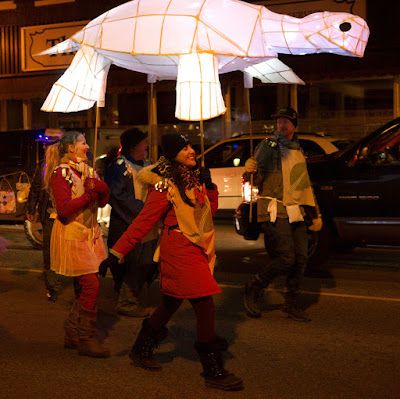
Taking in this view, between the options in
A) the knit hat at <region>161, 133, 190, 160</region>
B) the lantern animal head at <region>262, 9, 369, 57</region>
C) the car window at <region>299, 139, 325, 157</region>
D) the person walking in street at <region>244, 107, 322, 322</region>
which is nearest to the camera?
the knit hat at <region>161, 133, 190, 160</region>

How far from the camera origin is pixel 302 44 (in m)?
6.39

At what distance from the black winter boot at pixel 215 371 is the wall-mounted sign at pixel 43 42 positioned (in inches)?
663

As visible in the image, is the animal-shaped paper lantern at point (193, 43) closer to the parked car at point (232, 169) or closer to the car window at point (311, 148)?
the car window at point (311, 148)

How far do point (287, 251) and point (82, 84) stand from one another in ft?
7.80

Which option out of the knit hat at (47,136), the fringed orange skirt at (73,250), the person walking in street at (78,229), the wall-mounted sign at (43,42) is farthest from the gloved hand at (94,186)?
the wall-mounted sign at (43,42)

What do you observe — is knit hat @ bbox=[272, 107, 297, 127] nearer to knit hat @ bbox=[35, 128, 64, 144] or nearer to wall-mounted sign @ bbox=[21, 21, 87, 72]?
knit hat @ bbox=[35, 128, 64, 144]

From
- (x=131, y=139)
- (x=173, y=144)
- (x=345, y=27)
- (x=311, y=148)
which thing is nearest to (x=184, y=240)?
(x=173, y=144)

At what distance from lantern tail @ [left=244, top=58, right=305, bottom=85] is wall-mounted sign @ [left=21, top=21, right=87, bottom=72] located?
46.8 feet

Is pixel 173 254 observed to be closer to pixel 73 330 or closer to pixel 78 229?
pixel 78 229

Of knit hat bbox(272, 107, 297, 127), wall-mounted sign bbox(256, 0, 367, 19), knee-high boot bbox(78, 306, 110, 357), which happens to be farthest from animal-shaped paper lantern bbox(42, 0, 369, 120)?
wall-mounted sign bbox(256, 0, 367, 19)

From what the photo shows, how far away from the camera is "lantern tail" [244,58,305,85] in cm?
695

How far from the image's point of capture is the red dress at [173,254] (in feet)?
15.4

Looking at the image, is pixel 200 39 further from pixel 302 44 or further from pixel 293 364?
pixel 293 364

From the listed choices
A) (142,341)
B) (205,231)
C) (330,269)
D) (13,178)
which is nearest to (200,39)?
(205,231)
